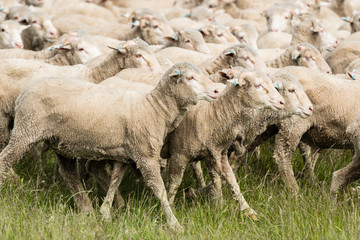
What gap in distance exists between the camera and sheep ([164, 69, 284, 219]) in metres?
6.59

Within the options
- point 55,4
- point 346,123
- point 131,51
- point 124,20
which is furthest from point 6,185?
point 55,4

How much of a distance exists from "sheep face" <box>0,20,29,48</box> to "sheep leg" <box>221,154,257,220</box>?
464 cm

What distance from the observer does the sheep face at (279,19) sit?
1326 centimetres

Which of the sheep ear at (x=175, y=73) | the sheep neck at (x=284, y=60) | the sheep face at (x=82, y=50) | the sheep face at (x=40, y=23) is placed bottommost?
the sheep face at (x=40, y=23)

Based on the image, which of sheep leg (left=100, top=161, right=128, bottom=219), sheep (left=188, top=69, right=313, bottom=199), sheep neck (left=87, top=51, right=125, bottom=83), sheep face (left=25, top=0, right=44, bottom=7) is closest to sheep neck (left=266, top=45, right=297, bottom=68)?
sheep (left=188, top=69, right=313, bottom=199)

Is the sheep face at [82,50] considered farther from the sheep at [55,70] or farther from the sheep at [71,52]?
the sheep at [55,70]

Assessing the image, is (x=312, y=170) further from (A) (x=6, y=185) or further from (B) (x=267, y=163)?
(A) (x=6, y=185)

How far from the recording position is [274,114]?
7125mm

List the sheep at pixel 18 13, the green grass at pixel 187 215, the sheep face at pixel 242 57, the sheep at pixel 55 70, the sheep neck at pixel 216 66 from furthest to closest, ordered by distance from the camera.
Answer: the sheep at pixel 18 13, the sheep neck at pixel 216 66, the sheep face at pixel 242 57, the sheep at pixel 55 70, the green grass at pixel 187 215

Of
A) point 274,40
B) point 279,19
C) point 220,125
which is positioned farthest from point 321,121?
point 279,19

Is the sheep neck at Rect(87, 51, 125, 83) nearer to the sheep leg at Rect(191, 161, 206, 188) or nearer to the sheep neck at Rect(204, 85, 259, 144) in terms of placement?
the sheep leg at Rect(191, 161, 206, 188)

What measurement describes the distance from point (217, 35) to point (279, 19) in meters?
2.67

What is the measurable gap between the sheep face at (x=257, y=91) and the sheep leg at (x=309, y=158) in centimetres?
119

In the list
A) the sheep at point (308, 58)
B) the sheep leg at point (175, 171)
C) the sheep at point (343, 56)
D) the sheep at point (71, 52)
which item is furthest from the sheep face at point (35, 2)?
the sheep leg at point (175, 171)
